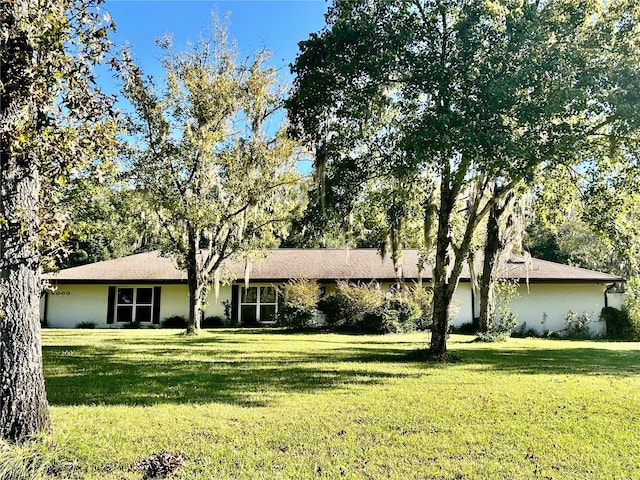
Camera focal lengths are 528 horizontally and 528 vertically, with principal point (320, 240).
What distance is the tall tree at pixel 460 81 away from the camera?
868 centimetres

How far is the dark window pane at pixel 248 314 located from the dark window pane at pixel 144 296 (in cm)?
419

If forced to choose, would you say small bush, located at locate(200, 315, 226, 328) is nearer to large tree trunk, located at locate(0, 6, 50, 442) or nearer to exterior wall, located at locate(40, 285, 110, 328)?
exterior wall, located at locate(40, 285, 110, 328)

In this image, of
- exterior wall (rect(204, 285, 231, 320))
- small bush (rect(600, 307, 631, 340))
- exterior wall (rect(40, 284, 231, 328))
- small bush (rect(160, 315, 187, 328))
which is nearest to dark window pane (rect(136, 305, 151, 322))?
exterior wall (rect(40, 284, 231, 328))

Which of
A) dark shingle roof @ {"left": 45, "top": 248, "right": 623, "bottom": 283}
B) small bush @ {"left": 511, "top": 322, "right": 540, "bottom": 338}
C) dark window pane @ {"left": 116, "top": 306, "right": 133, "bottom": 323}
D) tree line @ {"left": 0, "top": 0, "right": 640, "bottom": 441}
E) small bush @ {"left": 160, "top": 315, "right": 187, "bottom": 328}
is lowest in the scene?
small bush @ {"left": 511, "top": 322, "right": 540, "bottom": 338}

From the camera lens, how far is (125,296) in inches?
932

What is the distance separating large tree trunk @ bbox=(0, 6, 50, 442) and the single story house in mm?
17513

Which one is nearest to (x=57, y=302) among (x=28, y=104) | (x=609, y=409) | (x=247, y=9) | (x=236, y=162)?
(x=236, y=162)

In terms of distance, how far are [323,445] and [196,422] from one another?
1569 millimetres

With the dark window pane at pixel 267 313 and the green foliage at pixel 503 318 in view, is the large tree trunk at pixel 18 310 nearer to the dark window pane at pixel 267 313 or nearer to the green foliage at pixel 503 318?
the green foliage at pixel 503 318

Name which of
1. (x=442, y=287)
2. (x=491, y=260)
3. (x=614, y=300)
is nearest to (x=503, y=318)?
(x=491, y=260)

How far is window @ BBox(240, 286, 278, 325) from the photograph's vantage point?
23.1 m

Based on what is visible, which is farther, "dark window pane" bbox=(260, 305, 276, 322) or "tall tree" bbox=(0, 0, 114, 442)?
"dark window pane" bbox=(260, 305, 276, 322)

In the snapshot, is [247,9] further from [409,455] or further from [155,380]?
[409,455]

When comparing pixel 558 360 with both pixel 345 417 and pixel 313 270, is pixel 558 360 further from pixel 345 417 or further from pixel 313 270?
pixel 313 270
